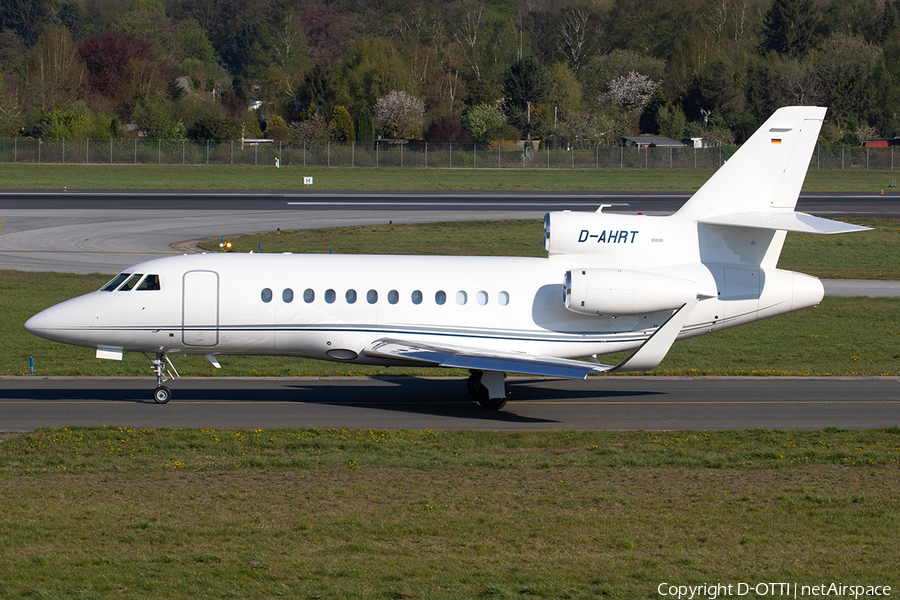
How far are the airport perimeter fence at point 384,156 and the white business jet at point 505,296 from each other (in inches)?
3307

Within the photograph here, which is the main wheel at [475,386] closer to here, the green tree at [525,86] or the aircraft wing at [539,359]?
the aircraft wing at [539,359]

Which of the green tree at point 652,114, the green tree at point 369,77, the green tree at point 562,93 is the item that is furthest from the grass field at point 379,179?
the green tree at point 369,77

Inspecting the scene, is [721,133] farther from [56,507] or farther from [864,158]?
[56,507]

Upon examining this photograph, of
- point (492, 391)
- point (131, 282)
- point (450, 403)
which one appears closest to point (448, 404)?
point (450, 403)

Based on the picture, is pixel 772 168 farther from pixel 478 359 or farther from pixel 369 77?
pixel 369 77

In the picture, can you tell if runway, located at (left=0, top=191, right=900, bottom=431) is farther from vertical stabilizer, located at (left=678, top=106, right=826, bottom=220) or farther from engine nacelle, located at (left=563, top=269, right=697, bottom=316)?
vertical stabilizer, located at (left=678, top=106, right=826, bottom=220)

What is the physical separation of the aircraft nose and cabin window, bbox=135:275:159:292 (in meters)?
1.11

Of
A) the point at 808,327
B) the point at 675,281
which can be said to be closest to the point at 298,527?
the point at 675,281

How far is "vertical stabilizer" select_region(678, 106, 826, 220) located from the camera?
72.9ft

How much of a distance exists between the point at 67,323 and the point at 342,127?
10222 cm

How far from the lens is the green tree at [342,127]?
120 metres

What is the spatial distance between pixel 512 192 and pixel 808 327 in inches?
1948

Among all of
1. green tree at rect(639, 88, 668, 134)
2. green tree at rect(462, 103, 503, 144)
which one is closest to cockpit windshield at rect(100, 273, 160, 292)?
green tree at rect(462, 103, 503, 144)

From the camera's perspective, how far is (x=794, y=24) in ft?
523
